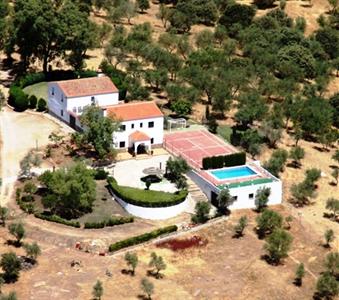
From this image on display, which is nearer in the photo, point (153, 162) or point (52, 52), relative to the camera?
point (153, 162)

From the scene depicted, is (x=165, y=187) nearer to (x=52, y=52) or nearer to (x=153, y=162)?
(x=153, y=162)

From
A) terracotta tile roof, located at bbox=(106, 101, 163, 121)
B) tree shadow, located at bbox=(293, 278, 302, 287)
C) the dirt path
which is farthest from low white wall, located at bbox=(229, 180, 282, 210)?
the dirt path

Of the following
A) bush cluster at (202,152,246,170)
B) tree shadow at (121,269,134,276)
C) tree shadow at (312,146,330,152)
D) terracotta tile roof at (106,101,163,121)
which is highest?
terracotta tile roof at (106,101,163,121)

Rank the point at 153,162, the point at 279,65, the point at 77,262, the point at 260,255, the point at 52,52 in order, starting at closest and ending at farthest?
the point at 77,262 → the point at 260,255 → the point at 153,162 → the point at 52,52 → the point at 279,65

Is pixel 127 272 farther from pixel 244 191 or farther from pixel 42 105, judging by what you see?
pixel 42 105

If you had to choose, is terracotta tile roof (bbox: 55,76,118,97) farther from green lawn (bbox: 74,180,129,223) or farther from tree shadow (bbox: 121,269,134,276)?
tree shadow (bbox: 121,269,134,276)

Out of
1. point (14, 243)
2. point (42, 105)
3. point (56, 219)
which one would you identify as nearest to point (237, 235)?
point (56, 219)

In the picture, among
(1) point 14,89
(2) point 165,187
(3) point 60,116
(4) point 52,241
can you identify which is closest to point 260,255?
(2) point 165,187

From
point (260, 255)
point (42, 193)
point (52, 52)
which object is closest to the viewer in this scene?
point (260, 255)
